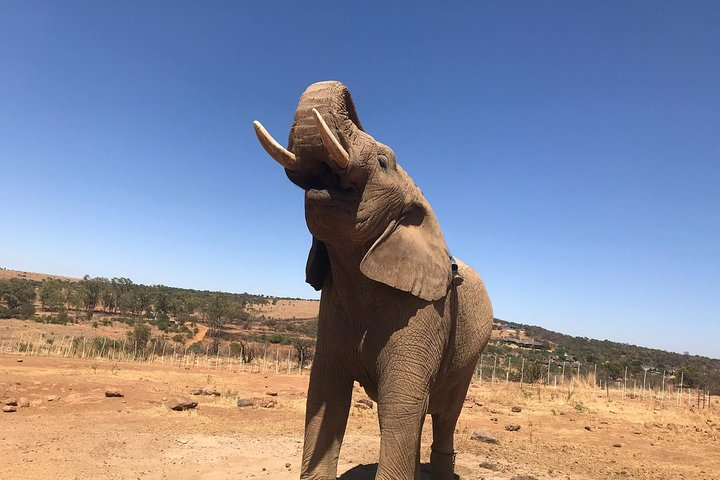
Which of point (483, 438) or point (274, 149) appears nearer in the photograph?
point (274, 149)

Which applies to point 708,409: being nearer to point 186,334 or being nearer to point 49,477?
point 49,477

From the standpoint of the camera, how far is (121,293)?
198 ft

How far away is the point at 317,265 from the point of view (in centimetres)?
455

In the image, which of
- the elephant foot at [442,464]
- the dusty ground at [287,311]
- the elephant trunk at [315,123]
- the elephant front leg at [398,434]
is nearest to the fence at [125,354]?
the elephant foot at [442,464]

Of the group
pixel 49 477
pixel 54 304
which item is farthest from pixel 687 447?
pixel 54 304

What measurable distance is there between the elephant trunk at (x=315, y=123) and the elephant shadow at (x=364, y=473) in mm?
5241

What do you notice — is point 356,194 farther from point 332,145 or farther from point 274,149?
point 274,149

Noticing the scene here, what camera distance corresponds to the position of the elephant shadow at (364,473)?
6.90 m

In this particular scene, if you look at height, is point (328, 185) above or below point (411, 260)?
above

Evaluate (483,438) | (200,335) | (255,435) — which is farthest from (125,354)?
(200,335)

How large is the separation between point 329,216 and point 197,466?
5771 millimetres

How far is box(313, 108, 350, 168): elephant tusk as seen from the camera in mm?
3193

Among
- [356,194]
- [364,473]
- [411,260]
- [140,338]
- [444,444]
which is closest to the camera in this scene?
[356,194]

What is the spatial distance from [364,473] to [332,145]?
571 cm
